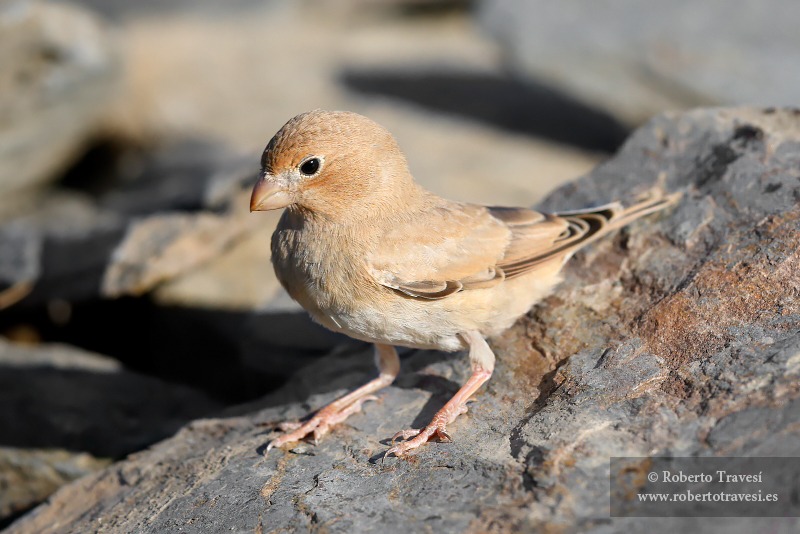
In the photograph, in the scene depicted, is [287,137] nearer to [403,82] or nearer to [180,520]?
[180,520]

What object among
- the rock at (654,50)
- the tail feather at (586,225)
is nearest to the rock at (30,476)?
the tail feather at (586,225)

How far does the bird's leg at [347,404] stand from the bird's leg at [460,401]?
1.68 feet

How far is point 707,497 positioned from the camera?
2.99 m

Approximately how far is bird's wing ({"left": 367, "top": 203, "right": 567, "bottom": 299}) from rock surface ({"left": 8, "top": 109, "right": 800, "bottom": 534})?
49 centimetres

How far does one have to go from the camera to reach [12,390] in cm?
586

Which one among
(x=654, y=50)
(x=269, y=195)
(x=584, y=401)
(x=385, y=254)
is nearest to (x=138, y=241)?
(x=269, y=195)

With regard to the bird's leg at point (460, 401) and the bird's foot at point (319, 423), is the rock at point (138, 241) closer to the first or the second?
the bird's foot at point (319, 423)

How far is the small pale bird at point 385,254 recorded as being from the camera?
163 inches

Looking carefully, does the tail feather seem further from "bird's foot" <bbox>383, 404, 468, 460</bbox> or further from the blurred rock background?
the blurred rock background

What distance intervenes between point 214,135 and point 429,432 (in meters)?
7.97

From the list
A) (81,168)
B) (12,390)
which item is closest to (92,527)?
(12,390)

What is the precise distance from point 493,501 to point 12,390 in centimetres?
446

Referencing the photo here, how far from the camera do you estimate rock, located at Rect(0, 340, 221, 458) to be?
215 inches

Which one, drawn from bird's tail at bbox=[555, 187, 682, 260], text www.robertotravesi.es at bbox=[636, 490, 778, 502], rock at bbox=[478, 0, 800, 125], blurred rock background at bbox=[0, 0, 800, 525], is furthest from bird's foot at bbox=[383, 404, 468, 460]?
rock at bbox=[478, 0, 800, 125]
